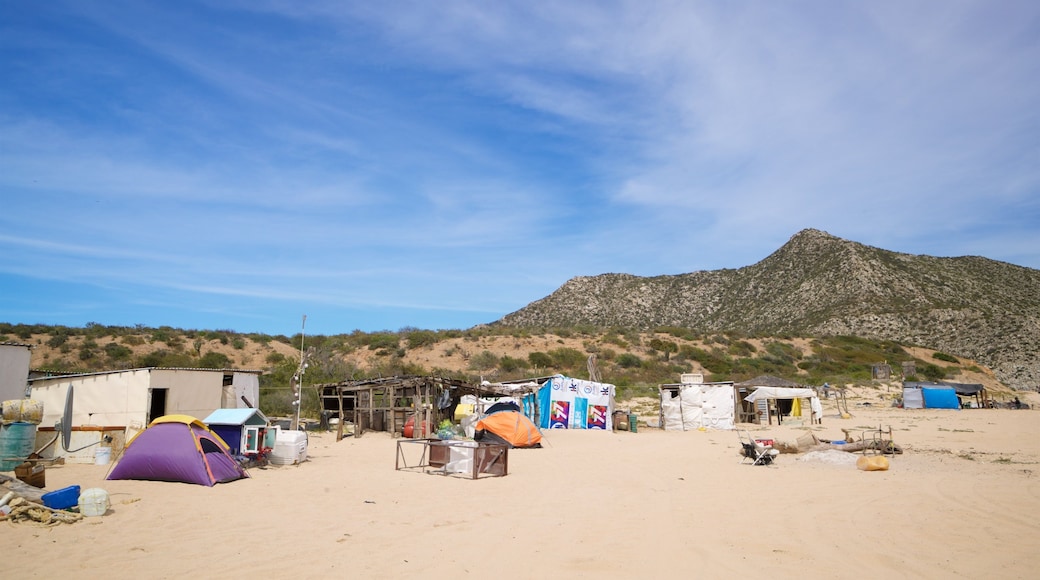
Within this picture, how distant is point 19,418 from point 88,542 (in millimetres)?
8347

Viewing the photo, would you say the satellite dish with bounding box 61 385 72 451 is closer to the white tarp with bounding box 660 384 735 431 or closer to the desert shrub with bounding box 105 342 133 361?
the white tarp with bounding box 660 384 735 431

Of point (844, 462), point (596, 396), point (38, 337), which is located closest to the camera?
point (844, 462)

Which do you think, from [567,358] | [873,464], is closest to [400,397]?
[873,464]

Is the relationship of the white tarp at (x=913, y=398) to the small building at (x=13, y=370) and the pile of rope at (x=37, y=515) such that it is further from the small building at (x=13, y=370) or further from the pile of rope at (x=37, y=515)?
the small building at (x=13, y=370)

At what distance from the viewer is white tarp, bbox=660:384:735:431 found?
2980 cm

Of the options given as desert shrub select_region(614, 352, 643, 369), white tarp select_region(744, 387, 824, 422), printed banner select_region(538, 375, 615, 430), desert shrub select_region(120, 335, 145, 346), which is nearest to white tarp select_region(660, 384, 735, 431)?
white tarp select_region(744, 387, 824, 422)

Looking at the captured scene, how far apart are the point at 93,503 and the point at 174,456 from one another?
3151 millimetres

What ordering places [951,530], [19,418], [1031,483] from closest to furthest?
[951,530] < [1031,483] < [19,418]

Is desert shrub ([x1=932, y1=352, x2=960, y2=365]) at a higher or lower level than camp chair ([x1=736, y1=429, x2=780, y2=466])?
higher

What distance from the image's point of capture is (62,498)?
966 cm

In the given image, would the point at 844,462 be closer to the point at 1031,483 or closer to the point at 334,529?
the point at 1031,483

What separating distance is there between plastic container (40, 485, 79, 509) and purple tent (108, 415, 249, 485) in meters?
2.82

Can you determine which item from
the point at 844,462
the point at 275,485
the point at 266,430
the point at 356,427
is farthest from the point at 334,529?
the point at 356,427

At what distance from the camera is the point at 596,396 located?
30.0m
